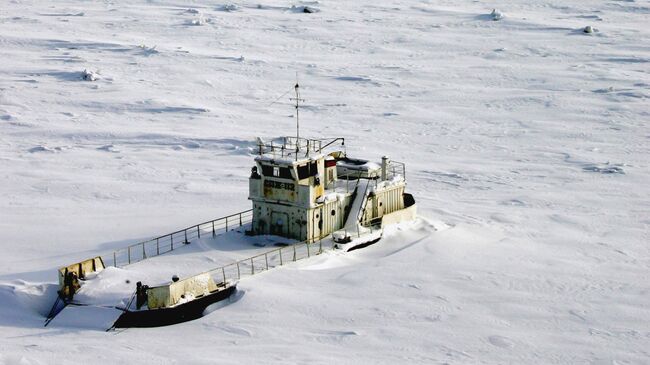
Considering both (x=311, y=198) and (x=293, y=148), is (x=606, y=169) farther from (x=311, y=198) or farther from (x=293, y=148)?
(x=311, y=198)

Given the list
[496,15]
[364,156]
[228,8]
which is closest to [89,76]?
[364,156]

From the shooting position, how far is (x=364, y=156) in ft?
103

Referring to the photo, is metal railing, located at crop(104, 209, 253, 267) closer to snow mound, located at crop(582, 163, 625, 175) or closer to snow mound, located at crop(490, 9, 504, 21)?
snow mound, located at crop(582, 163, 625, 175)

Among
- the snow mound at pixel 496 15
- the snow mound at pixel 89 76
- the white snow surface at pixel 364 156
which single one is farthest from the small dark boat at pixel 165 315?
the snow mound at pixel 496 15

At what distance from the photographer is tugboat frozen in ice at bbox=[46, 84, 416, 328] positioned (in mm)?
19031

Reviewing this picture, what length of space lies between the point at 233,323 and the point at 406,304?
11.8 ft

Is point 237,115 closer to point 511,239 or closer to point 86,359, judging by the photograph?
point 511,239

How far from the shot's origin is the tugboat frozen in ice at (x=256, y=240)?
19.0 m

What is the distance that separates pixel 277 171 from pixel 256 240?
1740mm

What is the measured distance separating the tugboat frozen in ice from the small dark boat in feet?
0.06

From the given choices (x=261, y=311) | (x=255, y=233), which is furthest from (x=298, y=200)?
(x=261, y=311)

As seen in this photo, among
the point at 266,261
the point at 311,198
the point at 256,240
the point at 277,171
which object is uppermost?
the point at 277,171

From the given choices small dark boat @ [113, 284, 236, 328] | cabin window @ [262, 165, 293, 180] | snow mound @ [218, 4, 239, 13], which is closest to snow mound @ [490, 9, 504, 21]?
snow mound @ [218, 4, 239, 13]

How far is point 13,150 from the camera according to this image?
102 feet
